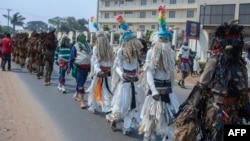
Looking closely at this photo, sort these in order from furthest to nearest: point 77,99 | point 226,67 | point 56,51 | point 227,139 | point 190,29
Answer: point 190,29, point 56,51, point 77,99, point 226,67, point 227,139

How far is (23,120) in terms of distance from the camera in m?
8.23

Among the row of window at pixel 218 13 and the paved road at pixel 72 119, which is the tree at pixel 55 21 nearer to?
the row of window at pixel 218 13

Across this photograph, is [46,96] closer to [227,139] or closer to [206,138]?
[206,138]

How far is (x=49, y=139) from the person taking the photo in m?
6.85

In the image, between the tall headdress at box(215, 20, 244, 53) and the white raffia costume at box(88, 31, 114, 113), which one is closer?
the tall headdress at box(215, 20, 244, 53)

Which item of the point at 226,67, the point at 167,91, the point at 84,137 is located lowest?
the point at 84,137

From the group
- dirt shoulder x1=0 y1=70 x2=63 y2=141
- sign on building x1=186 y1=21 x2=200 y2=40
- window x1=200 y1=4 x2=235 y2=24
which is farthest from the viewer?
window x1=200 y1=4 x2=235 y2=24

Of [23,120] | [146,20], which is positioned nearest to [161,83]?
[23,120]

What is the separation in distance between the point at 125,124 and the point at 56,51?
7084 millimetres

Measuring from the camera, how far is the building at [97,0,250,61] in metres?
33.2

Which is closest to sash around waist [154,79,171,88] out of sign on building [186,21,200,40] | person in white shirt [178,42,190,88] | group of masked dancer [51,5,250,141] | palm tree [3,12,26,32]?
group of masked dancer [51,5,250,141]

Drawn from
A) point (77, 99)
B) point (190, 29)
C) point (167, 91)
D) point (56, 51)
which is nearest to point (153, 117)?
point (167, 91)

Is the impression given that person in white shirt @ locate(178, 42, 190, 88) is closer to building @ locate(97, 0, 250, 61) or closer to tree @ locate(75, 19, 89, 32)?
building @ locate(97, 0, 250, 61)

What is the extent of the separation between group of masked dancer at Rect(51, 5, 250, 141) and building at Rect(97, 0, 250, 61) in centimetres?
1717
